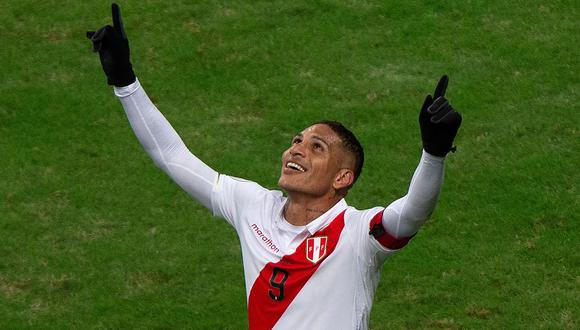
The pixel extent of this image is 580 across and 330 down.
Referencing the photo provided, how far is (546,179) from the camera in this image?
1208cm

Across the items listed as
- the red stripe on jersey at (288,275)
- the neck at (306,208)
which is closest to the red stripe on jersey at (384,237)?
the red stripe on jersey at (288,275)

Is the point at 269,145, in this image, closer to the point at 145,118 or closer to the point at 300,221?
the point at 145,118

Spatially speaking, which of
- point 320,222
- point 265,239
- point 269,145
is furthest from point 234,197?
point 269,145

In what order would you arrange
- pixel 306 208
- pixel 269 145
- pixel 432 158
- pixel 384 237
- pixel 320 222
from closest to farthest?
pixel 432 158 < pixel 384 237 < pixel 320 222 < pixel 306 208 < pixel 269 145

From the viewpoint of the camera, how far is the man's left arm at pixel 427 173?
20.2 feet

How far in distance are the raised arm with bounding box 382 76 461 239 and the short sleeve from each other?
1094 millimetres

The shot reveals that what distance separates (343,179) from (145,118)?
1.19m

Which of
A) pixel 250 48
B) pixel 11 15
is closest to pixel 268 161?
pixel 250 48

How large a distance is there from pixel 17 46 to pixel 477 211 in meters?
5.99

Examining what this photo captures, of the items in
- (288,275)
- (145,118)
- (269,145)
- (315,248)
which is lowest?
(269,145)

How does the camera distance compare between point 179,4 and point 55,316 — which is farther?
point 179,4

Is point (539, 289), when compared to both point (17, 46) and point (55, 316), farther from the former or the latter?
point (17, 46)

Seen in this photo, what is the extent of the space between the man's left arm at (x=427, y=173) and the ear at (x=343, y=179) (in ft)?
1.96

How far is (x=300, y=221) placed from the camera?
7.27 m
